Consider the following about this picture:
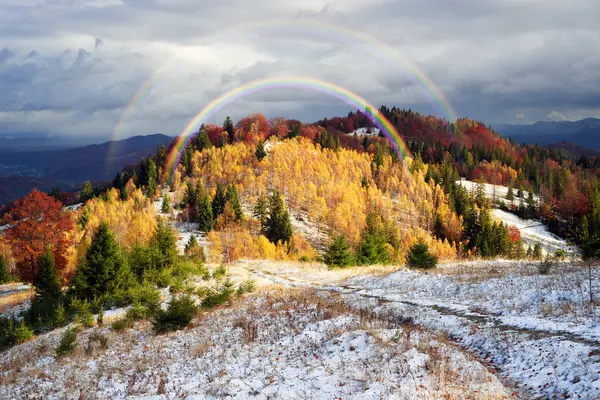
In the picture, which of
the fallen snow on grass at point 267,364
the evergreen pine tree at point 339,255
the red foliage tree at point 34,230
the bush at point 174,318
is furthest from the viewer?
the evergreen pine tree at point 339,255

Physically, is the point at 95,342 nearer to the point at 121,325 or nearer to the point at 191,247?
the point at 121,325

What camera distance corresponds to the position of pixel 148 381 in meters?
12.1

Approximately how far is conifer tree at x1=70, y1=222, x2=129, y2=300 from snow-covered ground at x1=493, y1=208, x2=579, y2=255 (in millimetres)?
125640

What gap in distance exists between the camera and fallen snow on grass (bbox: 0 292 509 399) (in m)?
9.57

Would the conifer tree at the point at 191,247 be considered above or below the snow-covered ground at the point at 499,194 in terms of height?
above

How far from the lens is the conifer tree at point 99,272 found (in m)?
29.9

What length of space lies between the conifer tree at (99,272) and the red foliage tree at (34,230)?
19068 mm

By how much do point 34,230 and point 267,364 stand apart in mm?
45570

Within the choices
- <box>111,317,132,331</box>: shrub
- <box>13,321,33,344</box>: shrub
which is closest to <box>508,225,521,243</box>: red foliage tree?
<box>111,317,132,331</box>: shrub

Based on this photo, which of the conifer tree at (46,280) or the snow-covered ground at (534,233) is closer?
the conifer tree at (46,280)

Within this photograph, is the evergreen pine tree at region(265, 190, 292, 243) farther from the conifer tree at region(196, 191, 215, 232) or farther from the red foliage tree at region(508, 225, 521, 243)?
the red foliage tree at region(508, 225, 521, 243)

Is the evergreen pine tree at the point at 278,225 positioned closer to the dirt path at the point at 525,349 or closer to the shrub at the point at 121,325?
the shrub at the point at 121,325

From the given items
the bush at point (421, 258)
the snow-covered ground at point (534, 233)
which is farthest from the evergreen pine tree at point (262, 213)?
the snow-covered ground at point (534, 233)

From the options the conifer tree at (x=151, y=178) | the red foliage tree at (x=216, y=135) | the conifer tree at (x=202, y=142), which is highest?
the red foliage tree at (x=216, y=135)
